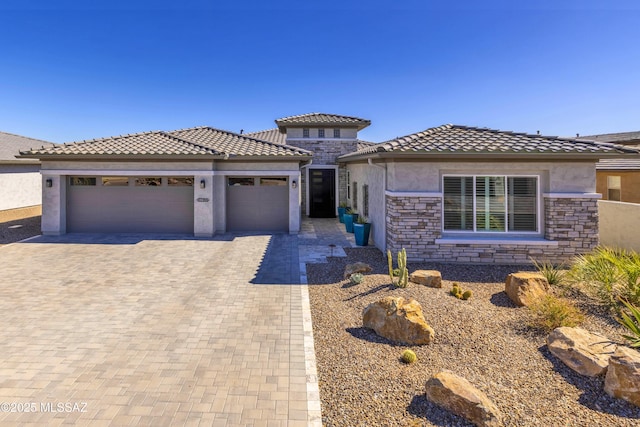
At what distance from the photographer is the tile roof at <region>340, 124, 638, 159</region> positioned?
10.0 metres

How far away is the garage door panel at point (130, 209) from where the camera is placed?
15.7m

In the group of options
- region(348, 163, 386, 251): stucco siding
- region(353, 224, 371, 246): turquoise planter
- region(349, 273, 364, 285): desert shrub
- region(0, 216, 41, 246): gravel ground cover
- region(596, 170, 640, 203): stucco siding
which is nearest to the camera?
region(349, 273, 364, 285): desert shrub

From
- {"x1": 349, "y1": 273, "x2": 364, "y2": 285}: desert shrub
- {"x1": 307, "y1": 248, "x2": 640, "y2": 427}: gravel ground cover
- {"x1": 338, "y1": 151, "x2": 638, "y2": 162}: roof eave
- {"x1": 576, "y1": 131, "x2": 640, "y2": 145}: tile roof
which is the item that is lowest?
{"x1": 307, "y1": 248, "x2": 640, "y2": 427}: gravel ground cover

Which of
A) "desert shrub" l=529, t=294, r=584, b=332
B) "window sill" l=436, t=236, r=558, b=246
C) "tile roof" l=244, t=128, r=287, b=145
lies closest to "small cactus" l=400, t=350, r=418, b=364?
"desert shrub" l=529, t=294, r=584, b=332

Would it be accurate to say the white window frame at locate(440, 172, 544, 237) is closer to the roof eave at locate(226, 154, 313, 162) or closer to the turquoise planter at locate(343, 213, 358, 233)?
the turquoise planter at locate(343, 213, 358, 233)

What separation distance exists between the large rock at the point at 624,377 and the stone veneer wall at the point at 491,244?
6.32 m


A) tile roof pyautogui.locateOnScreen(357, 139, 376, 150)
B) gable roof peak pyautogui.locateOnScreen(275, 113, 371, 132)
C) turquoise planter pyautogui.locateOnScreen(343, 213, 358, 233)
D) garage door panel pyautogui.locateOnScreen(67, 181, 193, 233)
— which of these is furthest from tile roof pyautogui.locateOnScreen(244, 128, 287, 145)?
garage door panel pyautogui.locateOnScreen(67, 181, 193, 233)

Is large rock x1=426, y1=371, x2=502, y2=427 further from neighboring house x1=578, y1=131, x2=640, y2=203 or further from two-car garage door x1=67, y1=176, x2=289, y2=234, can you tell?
neighboring house x1=578, y1=131, x2=640, y2=203

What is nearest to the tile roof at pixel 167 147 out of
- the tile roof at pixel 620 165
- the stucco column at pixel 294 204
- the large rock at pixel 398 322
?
the stucco column at pixel 294 204

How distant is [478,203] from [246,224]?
10632 mm

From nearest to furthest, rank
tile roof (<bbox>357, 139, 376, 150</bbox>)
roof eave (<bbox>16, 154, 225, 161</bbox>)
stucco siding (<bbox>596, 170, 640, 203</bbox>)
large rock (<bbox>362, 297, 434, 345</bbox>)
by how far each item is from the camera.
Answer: large rock (<bbox>362, 297, 434, 345</bbox>) < roof eave (<bbox>16, 154, 225, 161</bbox>) < stucco siding (<bbox>596, 170, 640, 203</bbox>) < tile roof (<bbox>357, 139, 376, 150</bbox>)

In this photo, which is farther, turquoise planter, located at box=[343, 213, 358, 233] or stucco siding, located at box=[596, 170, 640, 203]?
stucco siding, located at box=[596, 170, 640, 203]

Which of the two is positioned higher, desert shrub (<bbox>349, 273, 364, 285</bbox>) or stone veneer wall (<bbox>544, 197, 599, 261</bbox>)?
stone veneer wall (<bbox>544, 197, 599, 261</bbox>)

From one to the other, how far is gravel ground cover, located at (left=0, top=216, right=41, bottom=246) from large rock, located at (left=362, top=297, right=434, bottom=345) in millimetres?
15821
